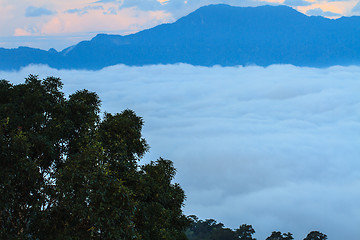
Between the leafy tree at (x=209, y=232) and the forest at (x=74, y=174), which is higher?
the leafy tree at (x=209, y=232)

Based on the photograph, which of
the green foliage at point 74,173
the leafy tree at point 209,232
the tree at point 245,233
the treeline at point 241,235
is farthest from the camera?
the tree at point 245,233

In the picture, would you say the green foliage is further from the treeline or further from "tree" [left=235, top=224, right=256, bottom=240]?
"tree" [left=235, top=224, right=256, bottom=240]

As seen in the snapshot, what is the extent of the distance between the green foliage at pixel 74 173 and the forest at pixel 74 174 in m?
0.02

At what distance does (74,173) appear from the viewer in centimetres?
883

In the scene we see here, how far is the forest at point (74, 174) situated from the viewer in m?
8.99

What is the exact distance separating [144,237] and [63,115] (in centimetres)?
471

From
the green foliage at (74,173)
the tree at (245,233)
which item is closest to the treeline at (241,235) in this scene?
the tree at (245,233)

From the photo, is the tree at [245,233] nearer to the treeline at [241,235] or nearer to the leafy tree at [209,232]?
the treeline at [241,235]

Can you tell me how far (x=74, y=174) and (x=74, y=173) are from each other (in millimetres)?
25

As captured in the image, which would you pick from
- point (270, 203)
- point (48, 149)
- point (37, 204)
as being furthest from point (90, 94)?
point (270, 203)

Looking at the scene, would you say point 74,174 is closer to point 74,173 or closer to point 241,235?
point 74,173

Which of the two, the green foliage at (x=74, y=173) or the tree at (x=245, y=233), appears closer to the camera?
the green foliage at (x=74, y=173)

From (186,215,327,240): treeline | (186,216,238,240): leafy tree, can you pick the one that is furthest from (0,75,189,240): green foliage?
(186,216,238,240): leafy tree

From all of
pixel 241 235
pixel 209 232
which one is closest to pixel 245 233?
pixel 241 235
